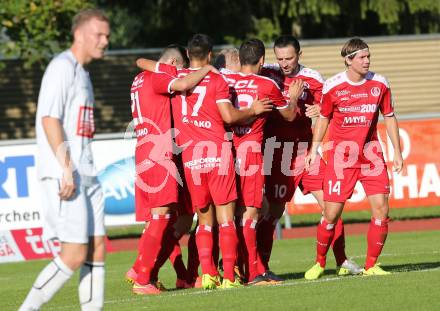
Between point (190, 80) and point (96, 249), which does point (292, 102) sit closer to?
point (190, 80)

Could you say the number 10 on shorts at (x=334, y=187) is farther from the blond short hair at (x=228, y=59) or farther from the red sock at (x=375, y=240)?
the blond short hair at (x=228, y=59)

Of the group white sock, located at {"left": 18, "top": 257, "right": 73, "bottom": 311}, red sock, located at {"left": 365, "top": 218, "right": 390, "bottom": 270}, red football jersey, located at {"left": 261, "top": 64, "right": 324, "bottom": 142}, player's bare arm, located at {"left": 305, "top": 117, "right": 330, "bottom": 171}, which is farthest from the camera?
red football jersey, located at {"left": 261, "top": 64, "right": 324, "bottom": 142}

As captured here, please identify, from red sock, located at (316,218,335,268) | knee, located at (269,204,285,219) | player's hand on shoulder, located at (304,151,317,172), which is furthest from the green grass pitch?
player's hand on shoulder, located at (304,151,317,172)

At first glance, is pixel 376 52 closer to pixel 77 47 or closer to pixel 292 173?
pixel 292 173

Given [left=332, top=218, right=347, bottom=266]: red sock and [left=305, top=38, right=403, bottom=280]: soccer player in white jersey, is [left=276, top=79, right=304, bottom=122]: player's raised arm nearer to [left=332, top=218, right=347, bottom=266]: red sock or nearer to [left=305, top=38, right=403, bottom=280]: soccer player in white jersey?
[left=305, top=38, right=403, bottom=280]: soccer player in white jersey

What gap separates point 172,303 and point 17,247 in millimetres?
9022

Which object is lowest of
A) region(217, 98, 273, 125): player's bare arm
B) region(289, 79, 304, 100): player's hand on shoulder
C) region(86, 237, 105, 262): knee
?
region(86, 237, 105, 262): knee

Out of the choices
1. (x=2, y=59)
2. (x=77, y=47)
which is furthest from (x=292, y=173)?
(x=2, y=59)

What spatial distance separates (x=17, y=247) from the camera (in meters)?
18.5

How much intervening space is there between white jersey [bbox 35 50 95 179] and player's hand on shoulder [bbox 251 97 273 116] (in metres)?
3.22

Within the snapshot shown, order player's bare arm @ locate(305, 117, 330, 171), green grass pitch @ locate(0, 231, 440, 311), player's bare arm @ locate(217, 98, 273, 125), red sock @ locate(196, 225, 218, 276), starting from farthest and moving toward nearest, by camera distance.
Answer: player's bare arm @ locate(305, 117, 330, 171) → red sock @ locate(196, 225, 218, 276) → player's bare arm @ locate(217, 98, 273, 125) → green grass pitch @ locate(0, 231, 440, 311)

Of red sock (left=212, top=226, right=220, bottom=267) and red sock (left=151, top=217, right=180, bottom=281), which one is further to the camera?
red sock (left=212, top=226, right=220, bottom=267)

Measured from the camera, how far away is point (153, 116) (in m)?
11.4

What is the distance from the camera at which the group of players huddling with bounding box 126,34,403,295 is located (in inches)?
434
